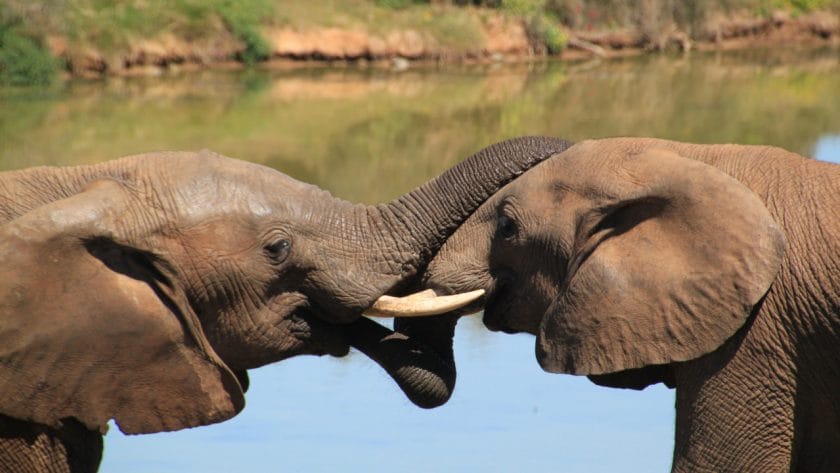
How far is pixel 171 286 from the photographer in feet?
18.8

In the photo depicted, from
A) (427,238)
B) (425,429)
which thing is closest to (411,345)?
(427,238)

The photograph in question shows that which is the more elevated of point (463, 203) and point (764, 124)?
point (463, 203)

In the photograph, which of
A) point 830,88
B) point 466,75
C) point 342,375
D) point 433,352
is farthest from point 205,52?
point 433,352

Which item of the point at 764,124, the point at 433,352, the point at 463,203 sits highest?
the point at 463,203

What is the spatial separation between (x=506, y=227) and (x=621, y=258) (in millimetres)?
574

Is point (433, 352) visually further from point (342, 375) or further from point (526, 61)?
point (526, 61)

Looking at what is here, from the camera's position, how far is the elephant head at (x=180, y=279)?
5.49 metres

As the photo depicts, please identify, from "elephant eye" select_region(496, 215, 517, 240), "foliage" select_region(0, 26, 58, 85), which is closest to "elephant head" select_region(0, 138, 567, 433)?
"elephant eye" select_region(496, 215, 517, 240)

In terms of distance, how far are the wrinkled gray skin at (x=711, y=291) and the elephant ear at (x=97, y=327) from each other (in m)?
1.32

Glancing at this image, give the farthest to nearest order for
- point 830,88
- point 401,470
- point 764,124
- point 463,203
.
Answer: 1. point 830,88
2. point 764,124
3. point 401,470
4. point 463,203

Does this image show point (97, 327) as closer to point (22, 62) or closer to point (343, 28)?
point (22, 62)

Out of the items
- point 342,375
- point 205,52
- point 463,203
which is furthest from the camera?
point 205,52

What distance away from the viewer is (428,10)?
36.6 m

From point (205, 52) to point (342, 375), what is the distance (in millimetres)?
23750
